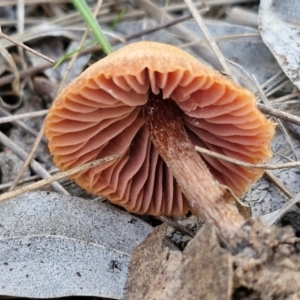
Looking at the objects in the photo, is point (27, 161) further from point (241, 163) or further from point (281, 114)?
point (281, 114)

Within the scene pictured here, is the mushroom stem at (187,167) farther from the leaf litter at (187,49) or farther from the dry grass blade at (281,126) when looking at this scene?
the dry grass blade at (281,126)

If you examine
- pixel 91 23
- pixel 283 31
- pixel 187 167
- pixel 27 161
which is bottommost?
pixel 27 161

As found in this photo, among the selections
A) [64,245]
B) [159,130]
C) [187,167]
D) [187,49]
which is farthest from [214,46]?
[64,245]

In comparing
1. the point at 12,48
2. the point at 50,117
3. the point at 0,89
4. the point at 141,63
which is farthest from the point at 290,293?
the point at 12,48

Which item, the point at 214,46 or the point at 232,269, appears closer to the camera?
the point at 232,269

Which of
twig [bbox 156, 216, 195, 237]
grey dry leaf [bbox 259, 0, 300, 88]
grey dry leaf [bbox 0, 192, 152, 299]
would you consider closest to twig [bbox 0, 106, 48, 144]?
grey dry leaf [bbox 0, 192, 152, 299]

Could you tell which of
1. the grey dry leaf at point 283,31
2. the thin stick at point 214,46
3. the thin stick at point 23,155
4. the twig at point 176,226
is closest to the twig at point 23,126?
the thin stick at point 23,155
